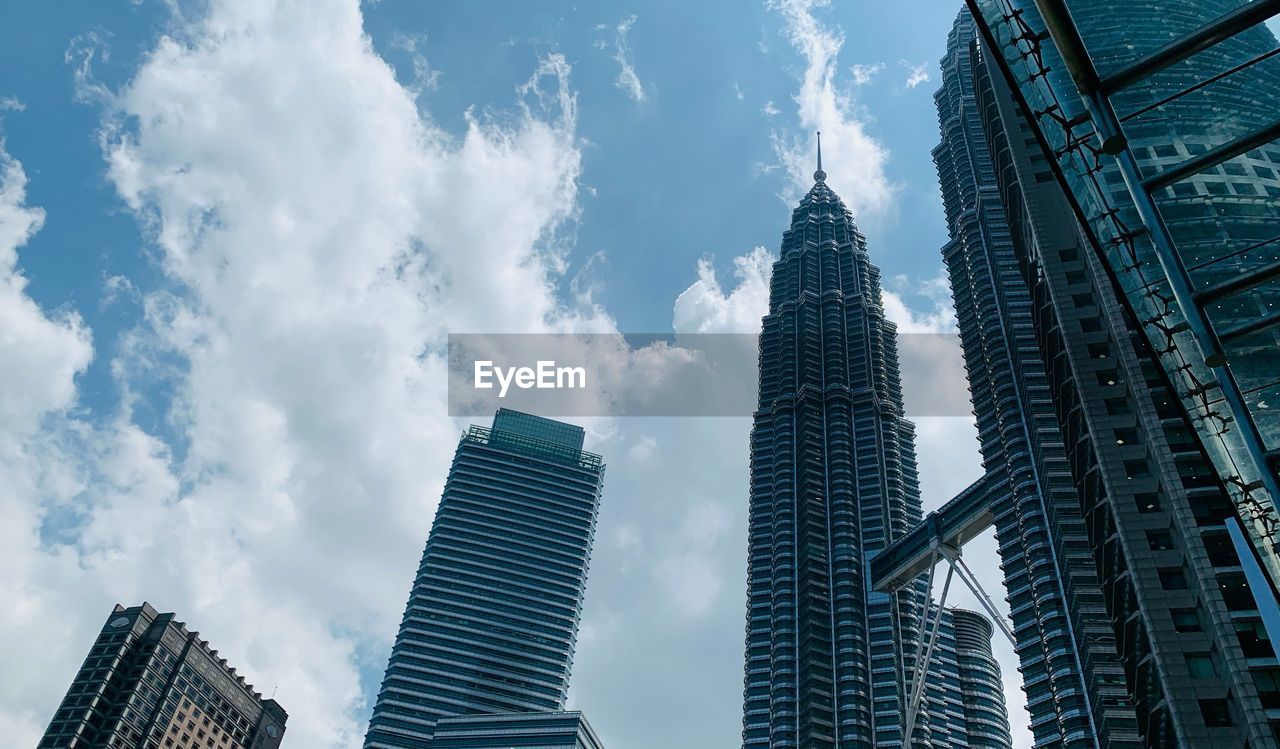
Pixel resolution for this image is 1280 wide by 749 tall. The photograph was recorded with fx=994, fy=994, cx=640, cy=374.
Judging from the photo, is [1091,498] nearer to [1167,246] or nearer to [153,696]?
[1167,246]

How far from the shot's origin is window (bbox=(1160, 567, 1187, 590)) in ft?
235

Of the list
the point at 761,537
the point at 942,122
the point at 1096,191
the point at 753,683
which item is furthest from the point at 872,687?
the point at 1096,191

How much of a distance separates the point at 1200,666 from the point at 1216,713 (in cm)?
336

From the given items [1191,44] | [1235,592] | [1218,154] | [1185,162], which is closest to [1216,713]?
[1235,592]

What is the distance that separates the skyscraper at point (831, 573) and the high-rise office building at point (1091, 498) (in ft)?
97.6

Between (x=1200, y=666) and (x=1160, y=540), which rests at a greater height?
(x=1160, y=540)

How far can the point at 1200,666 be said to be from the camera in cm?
6694

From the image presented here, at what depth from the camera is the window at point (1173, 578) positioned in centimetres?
7169

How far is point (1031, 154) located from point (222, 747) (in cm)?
16866

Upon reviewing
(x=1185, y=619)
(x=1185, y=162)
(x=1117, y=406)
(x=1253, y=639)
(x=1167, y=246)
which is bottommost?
(x=1167, y=246)

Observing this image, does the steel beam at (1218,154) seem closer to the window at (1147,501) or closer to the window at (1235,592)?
the window at (1235,592)

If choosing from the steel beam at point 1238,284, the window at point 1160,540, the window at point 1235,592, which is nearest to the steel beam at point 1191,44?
the steel beam at point 1238,284

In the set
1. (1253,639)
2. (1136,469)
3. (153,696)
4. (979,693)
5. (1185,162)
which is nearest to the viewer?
(1185,162)

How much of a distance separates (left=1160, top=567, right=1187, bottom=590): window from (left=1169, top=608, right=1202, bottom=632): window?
1933 mm
